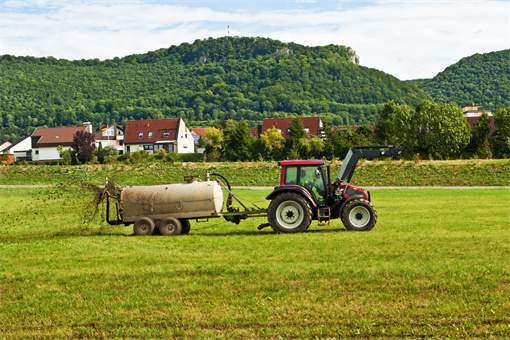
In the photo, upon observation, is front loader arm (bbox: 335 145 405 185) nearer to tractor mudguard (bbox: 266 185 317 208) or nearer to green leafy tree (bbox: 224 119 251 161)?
tractor mudguard (bbox: 266 185 317 208)

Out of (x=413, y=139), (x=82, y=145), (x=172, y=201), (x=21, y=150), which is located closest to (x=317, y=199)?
(x=172, y=201)

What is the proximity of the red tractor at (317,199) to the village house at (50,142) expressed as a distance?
304ft

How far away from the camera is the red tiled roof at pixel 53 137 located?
106 meters

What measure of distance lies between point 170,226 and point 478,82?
150m

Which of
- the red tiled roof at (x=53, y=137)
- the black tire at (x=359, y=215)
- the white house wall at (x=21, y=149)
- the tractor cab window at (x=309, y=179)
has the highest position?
the red tiled roof at (x=53, y=137)

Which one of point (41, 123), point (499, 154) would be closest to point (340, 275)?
point (499, 154)

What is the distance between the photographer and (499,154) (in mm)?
58812

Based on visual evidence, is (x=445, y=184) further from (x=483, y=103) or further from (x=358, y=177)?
(x=483, y=103)

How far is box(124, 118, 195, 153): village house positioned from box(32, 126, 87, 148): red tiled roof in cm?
957

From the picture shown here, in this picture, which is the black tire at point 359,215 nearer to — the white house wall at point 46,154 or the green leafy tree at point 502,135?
the green leafy tree at point 502,135

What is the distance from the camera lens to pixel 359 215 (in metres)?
17.8

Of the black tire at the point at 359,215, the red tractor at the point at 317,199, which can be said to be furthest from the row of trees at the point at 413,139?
the black tire at the point at 359,215

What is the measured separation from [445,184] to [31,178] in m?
43.0

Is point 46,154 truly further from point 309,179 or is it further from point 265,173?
point 309,179
